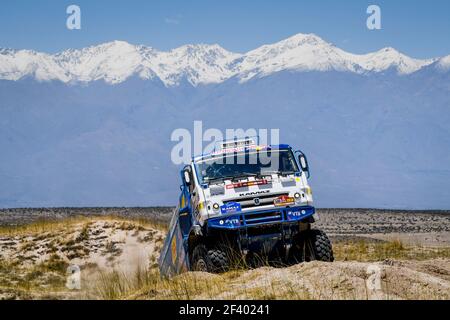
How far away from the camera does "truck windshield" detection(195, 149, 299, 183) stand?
16.3 m

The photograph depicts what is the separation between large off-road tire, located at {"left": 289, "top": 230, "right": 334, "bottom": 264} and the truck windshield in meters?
1.55

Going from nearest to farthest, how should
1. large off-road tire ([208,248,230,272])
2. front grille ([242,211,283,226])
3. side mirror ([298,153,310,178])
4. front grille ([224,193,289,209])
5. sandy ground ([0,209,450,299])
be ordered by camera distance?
sandy ground ([0,209,450,299]), large off-road tire ([208,248,230,272]), front grille ([242,211,283,226]), front grille ([224,193,289,209]), side mirror ([298,153,310,178])

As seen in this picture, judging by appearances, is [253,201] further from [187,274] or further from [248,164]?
[187,274]

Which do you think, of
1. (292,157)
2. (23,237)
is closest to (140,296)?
(292,157)

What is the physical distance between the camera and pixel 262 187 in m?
15.7

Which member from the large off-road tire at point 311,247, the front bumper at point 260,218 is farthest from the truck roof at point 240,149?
the large off-road tire at point 311,247

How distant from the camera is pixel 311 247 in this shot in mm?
15359

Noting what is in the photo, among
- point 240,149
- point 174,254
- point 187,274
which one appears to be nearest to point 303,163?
point 240,149

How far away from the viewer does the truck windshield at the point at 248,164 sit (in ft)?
53.4

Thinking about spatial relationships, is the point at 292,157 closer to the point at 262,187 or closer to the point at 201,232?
the point at 262,187

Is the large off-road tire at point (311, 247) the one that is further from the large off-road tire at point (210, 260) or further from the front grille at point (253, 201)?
the large off-road tire at point (210, 260)

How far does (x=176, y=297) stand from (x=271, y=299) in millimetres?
2041

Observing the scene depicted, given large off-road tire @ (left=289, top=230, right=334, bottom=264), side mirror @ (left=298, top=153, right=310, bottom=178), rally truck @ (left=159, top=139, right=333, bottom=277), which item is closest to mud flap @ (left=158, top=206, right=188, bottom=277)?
rally truck @ (left=159, top=139, right=333, bottom=277)

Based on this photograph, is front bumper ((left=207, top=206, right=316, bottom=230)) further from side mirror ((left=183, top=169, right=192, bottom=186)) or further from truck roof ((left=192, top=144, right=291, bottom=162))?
truck roof ((left=192, top=144, right=291, bottom=162))
